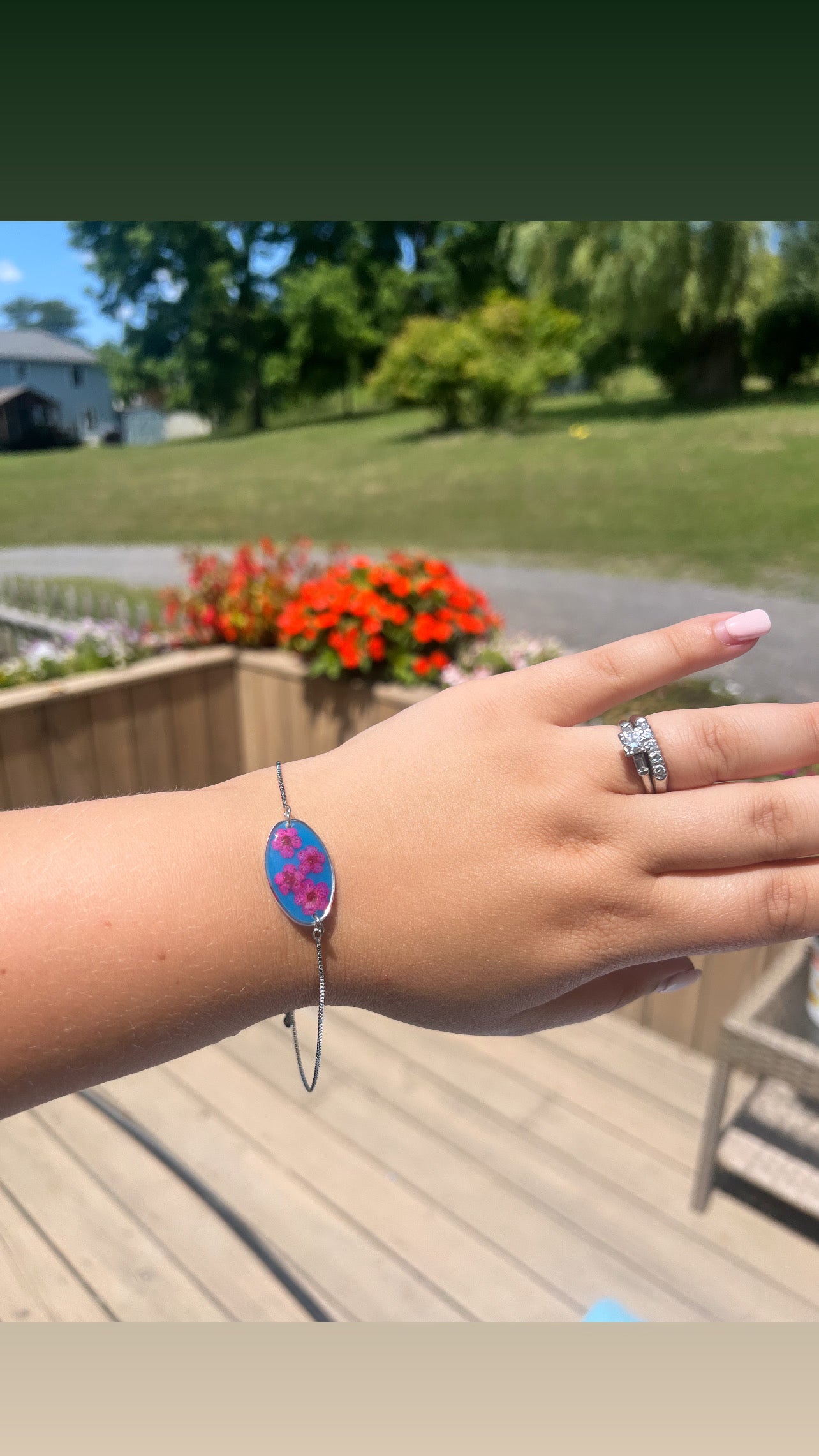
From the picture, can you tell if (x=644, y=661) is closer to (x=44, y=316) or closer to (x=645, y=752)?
(x=645, y=752)

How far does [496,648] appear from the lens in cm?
188

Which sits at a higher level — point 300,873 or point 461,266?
point 461,266

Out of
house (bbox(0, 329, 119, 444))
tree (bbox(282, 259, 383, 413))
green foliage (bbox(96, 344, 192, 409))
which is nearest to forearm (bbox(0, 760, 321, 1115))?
house (bbox(0, 329, 119, 444))

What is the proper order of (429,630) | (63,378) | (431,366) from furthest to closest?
(431,366)
(63,378)
(429,630)

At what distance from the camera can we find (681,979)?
386 mm

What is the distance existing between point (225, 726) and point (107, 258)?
133 centimetres

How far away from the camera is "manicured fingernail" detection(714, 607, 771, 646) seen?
14.0 inches

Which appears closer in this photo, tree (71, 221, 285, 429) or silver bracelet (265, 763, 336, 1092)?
silver bracelet (265, 763, 336, 1092)

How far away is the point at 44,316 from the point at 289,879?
231cm

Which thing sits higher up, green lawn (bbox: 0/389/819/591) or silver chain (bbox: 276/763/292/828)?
green lawn (bbox: 0/389/819/591)

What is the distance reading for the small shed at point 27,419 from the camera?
85.4 inches

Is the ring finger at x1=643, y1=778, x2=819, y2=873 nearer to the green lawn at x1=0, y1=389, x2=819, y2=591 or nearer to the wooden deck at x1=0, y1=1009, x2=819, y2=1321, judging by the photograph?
the wooden deck at x1=0, y1=1009, x2=819, y2=1321

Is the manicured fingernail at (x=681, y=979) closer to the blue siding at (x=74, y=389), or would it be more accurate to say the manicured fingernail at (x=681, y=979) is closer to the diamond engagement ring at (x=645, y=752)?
the diamond engagement ring at (x=645, y=752)

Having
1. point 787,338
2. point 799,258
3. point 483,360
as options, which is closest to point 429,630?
point 483,360
